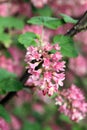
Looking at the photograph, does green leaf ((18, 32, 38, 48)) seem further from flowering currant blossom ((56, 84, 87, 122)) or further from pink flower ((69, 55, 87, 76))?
pink flower ((69, 55, 87, 76))

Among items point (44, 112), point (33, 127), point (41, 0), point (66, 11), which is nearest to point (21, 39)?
point (41, 0)

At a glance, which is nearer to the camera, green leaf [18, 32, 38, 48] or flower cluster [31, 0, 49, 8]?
green leaf [18, 32, 38, 48]

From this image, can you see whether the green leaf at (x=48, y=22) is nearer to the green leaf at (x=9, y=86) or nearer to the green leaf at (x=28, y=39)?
the green leaf at (x=28, y=39)

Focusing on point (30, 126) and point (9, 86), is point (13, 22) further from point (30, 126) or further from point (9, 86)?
point (30, 126)

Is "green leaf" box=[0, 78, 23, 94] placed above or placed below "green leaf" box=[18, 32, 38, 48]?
below

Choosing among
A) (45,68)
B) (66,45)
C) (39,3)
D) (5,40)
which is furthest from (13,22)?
(45,68)

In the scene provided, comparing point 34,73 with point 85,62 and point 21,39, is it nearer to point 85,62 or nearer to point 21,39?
point 21,39

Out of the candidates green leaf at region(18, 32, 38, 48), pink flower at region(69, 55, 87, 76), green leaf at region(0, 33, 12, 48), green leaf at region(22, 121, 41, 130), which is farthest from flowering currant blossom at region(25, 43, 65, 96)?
green leaf at region(22, 121, 41, 130)
